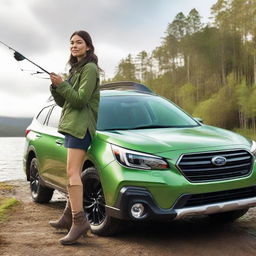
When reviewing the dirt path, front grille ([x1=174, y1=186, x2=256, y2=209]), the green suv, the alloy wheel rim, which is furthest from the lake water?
front grille ([x1=174, y1=186, x2=256, y2=209])

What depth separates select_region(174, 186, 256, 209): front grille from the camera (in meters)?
4.90

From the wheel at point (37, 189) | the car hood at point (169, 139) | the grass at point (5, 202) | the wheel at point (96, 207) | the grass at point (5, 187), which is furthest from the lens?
the grass at point (5, 187)

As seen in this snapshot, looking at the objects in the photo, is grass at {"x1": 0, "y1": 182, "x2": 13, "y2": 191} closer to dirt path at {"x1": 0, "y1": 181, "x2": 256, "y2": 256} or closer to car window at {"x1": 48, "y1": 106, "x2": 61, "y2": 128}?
car window at {"x1": 48, "y1": 106, "x2": 61, "y2": 128}

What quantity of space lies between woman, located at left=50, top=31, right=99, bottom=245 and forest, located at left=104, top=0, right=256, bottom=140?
4887 centimetres

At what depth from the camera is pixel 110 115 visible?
6.23 metres

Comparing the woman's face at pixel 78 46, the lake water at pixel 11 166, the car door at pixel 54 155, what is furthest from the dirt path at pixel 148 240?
the lake water at pixel 11 166

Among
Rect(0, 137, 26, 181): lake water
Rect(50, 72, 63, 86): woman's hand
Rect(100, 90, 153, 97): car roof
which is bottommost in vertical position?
Rect(0, 137, 26, 181): lake water

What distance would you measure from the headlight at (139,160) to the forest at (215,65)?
4891 cm

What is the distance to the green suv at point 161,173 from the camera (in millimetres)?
4895

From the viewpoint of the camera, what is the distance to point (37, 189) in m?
8.07

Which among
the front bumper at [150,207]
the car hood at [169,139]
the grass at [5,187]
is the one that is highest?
the car hood at [169,139]

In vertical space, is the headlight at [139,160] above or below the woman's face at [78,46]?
below

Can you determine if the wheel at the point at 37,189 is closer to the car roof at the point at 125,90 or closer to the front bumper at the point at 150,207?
the car roof at the point at 125,90

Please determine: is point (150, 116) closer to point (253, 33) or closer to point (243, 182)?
point (243, 182)
